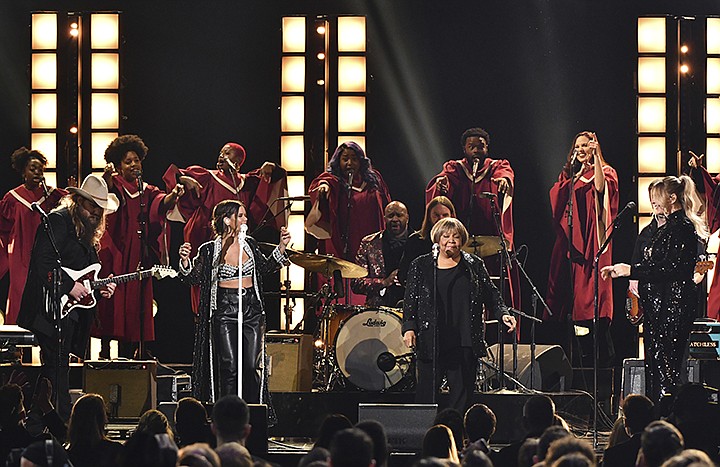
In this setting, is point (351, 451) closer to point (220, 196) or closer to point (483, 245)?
point (483, 245)

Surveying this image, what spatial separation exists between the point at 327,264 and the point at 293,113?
2248mm

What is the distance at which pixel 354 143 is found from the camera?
41.8ft

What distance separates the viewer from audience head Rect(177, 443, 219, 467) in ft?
17.7

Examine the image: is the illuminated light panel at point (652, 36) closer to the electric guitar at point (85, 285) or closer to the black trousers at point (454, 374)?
the black trousers at point (454, 374)

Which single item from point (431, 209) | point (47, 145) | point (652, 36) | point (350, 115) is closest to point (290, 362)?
point (431, 209)

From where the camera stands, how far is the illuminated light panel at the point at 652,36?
1290cm

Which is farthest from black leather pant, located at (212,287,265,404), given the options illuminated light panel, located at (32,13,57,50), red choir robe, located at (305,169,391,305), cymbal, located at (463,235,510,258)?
illuminated light panel, located at (32,13,57,50)

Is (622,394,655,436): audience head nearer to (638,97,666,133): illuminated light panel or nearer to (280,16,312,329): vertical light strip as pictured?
(638,97,666,133): illuminated light panel

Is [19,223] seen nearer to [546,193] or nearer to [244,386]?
[244,386]

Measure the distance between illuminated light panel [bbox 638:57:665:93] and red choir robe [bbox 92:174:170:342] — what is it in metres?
4.42

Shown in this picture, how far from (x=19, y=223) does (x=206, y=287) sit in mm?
3240

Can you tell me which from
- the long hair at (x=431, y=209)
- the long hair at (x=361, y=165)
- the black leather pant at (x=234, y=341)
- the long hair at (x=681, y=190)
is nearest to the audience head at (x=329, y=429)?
the black leather pant at (x=234, y=341)

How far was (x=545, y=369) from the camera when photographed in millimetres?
11516

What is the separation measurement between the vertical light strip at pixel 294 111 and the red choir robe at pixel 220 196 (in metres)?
0.34
